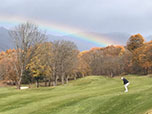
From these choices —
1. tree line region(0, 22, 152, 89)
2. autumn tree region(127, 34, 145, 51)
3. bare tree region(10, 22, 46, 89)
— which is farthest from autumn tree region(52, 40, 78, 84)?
autumn tree region(127, 34, 145, 51)

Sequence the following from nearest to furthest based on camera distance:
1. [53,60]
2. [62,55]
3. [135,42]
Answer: [53,60] → [62,55] → [135,42]

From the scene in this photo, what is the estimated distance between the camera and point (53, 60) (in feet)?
214

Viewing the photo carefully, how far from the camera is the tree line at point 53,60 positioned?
51.2m

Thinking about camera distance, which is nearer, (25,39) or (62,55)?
(25,39)

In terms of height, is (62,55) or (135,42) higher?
(135,42)

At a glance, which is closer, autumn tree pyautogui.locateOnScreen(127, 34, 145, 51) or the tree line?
the tree line

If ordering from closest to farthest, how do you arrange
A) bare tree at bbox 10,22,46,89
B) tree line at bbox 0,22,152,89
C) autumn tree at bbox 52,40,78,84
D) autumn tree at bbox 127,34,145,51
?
bare tree at bbox 10,22,46,89 < tree line at bbox 0,22,152,89 < autumn tree at bbox 52,40,78,84 < autumn tree at bbox 127,34,145,51

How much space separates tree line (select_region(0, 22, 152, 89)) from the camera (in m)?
51.2

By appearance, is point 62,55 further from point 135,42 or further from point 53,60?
point 135,42

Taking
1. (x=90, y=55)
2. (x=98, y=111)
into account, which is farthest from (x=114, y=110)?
(x=90, y=55)

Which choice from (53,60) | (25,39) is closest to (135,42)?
(53,60)

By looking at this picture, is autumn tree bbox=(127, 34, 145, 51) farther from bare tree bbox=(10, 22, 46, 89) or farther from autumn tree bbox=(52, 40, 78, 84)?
bare tree bbox=(10, 22, 46, 89)

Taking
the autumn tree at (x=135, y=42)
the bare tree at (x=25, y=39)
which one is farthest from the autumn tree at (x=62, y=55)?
the autumn tree at (x=135, y=42)

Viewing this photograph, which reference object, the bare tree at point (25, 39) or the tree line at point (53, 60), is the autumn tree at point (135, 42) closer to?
→ the tree line at point (53, 60)
